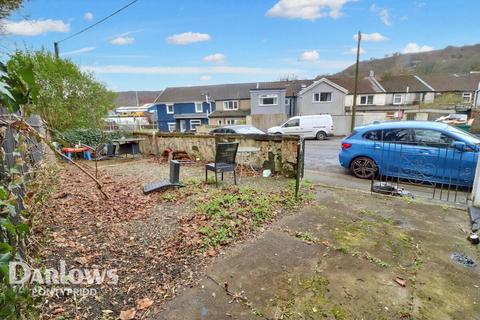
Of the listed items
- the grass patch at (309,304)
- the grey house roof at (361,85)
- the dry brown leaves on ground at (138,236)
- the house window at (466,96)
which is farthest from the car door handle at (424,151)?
the house window at (466,96)

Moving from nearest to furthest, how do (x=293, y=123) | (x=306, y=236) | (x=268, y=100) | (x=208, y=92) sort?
(x=306, y=236), (x=293, y=123), (x=268, y=100), (x=208, y=92)

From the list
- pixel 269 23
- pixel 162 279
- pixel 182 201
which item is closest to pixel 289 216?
pixel 182 201

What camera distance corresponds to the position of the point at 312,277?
2670mm

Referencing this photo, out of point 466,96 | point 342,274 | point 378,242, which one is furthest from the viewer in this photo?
point 466,96

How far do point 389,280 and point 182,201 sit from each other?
3406mm

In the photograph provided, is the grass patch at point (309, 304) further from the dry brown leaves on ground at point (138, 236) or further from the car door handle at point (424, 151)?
the car door handle at point (424, 151)

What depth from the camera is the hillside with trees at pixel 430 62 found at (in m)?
42.7

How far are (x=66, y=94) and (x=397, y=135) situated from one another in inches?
529

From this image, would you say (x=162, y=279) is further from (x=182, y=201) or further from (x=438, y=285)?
(x=438, y=285)

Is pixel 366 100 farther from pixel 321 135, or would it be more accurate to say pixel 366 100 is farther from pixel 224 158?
pixel 224 158

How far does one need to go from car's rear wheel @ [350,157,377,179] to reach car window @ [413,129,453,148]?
120cm

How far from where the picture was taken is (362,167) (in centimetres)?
721

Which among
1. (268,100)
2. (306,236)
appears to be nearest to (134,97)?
(268,100)

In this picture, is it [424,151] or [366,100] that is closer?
[424,151]
